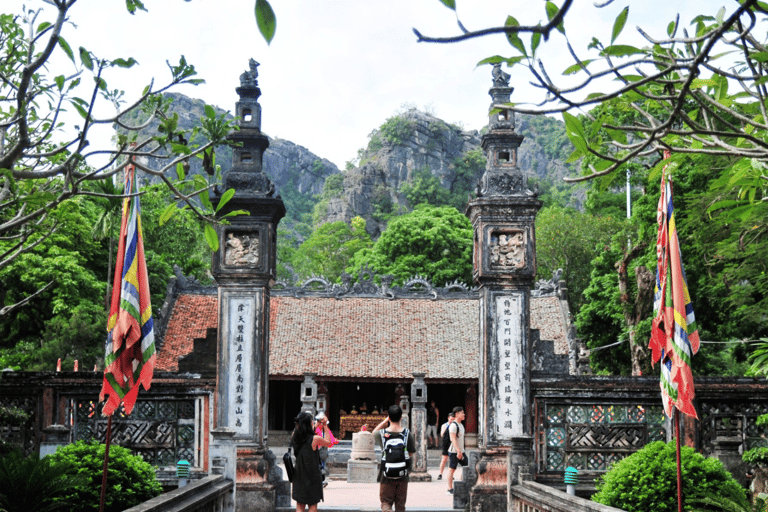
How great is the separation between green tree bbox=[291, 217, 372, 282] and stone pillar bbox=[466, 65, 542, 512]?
3459 centimetres

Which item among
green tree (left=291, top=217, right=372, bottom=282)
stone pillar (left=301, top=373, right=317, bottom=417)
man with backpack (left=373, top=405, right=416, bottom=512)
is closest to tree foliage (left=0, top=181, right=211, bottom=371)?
stone pillar (left=301, top=373, right=317, bottom=417)

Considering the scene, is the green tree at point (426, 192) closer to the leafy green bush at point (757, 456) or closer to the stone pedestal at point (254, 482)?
the stone pedestal at point (254, 482)

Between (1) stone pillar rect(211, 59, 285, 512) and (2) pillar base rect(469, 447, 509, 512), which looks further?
(1) stone pillar rect(211, 59, 285, 512)

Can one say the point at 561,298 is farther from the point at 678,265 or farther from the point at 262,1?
the point at 262,1

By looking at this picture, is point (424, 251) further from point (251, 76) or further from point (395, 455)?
point (395, 455)

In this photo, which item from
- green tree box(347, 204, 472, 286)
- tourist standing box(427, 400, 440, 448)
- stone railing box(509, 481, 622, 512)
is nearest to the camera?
stone railing box(509, 481, 622, 512)

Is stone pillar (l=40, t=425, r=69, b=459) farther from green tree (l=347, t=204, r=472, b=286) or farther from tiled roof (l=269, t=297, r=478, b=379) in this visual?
green tree (l=347, t=204, r=472, b=286)

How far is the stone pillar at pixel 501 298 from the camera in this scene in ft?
31.0

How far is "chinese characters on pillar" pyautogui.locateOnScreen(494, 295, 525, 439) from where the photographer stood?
951 cm

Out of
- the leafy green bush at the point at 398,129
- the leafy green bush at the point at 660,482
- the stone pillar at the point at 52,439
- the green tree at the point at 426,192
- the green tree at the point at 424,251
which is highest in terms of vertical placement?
the leafy green bush at the point at 398,129

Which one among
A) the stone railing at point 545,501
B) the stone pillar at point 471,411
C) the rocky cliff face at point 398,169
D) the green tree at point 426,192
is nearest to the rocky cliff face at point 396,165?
the rocky cliff face at point 398,169

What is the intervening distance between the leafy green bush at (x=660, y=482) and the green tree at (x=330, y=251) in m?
37.8

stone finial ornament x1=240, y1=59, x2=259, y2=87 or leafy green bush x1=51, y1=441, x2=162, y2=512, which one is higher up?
stone finial ornament x1=240, y1=59, x2=259, y2=87

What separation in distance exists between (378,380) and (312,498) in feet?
51.8
